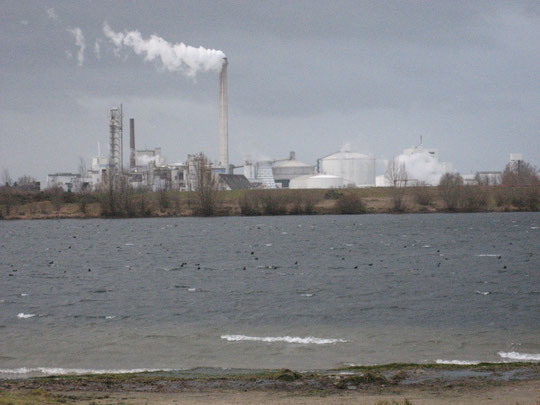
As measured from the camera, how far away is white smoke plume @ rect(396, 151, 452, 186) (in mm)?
183500

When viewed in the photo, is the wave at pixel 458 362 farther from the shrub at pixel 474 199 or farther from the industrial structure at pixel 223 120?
the industrial structure at pixel 223 120

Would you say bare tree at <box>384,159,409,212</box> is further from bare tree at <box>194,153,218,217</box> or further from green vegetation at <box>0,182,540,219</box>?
bare tree at <box>194,153,218,217</box>

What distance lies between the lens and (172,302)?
99.2 ft

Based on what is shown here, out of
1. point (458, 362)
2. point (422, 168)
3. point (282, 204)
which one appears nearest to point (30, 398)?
point (458, 362)

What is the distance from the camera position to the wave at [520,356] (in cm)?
1920

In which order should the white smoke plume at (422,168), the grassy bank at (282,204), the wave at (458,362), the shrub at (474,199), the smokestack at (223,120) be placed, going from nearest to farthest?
the wave at (458,362), the shrub at (474,199), the grassy bank at (282,204), the smokestack at (223,120), the white smoke plume at (422,168)

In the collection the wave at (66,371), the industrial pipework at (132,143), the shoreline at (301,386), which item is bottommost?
the wave at (66,371)

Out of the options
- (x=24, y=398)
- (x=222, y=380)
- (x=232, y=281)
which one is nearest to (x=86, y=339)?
(x=222, y=380)

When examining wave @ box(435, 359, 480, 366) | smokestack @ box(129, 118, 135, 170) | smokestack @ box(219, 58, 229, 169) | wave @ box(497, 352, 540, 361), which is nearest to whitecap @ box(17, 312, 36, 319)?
wave @ box(435, 359, 480, 366)

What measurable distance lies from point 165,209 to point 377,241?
2610 inches

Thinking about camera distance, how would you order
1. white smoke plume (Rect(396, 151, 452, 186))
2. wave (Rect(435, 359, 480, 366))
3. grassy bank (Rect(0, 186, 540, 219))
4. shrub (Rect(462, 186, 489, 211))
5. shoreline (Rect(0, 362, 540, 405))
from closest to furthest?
shoreline (Rect(0, 362, 540, 405)) < wave (Rect(435, 359, 480, 366)) < shrub (Rect(462, 186, 489, 211)) < grassy bank (Rect(0, 186, 540, 219)) < white smoke plume (Rect(396, 151, 452, 186))

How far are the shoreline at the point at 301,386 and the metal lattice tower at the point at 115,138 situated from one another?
6218 inches

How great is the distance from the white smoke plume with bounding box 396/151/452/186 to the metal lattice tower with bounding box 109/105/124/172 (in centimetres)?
7668

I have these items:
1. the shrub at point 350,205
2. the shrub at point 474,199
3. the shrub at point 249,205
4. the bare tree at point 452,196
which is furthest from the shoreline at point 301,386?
the shrub at point 474,199
